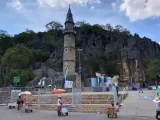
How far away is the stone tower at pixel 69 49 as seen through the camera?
66562mm

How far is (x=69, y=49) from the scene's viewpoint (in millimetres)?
67625

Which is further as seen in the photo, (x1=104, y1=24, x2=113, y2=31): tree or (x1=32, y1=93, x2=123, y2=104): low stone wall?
(x1=104, y1=24, x2=113, y2=31): tree

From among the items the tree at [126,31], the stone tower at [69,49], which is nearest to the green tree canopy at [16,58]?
the stone tower at [69,49]

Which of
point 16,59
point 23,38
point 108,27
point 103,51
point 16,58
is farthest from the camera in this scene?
point 108,27

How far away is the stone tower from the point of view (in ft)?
218

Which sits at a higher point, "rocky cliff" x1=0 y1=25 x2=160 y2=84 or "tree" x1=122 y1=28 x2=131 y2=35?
"tree" x1=122 y1=28 x2=131 y2=35

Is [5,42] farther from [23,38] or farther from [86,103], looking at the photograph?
[86,103]

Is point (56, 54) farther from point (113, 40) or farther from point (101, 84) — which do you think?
point (101, 84)

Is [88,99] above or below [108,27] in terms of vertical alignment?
below

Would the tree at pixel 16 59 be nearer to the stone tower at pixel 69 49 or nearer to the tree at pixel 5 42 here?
the stone tower at pixel 69 49

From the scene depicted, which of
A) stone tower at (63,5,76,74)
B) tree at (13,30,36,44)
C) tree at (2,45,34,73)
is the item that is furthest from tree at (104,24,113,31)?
tree at (2,45,34,73)

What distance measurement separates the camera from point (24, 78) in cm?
6244

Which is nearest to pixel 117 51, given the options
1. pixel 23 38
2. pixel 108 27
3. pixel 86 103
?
pixel 108 27

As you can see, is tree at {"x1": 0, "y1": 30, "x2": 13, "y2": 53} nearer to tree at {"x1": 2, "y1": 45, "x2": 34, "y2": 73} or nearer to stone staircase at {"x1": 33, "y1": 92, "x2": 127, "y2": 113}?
tree at {"x1": 2, "y1": 45, "x2": 34, "y2": 73}
